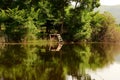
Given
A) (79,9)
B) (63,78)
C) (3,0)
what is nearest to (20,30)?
(3,0)

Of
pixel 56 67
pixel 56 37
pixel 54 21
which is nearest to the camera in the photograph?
pixel 56 67

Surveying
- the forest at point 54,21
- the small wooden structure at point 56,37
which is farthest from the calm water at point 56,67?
the small wooden structure at point 56,37

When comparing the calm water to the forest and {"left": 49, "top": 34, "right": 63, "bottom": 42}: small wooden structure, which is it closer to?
the forest

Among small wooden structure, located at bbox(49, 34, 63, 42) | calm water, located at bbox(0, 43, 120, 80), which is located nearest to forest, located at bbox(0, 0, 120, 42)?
small wooden structure, located at bbox(49, 34, 63, 42)

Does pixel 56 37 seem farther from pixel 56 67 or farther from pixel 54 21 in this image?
pixel 56 67

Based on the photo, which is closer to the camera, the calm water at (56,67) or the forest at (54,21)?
the calm water at (56,67)

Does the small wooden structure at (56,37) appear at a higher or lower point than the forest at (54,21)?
lower

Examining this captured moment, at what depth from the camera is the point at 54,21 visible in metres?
45.6

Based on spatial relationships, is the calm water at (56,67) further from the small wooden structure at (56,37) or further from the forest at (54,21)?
the small wooden structure at (56,37)

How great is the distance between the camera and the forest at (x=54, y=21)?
126 ft

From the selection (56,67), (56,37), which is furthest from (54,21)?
(56,67)

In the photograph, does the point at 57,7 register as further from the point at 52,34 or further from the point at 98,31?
the point at 98,31

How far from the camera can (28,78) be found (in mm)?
10680

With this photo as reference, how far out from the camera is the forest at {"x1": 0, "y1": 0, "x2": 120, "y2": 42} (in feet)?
126
